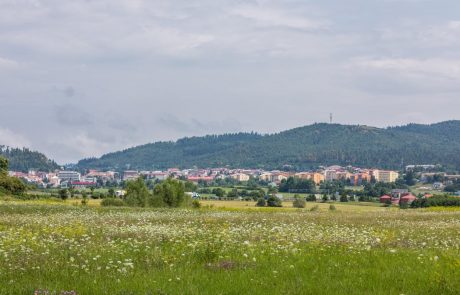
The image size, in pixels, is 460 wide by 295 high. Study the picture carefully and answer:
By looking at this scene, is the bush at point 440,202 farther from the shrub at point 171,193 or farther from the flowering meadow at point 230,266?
the flowering meadow at point 230,266

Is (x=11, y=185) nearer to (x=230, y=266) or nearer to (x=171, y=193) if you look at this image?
Answer: (x=171, y=193)

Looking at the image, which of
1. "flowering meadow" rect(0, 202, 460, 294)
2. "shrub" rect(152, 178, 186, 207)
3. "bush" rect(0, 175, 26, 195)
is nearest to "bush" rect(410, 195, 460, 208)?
"shrub" rect(152, 178, 186, 207)

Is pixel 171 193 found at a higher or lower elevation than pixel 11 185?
lower

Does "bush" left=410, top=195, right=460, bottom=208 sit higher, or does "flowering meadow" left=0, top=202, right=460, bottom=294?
"flowering meadow" left=0, top=202, right=460, bottom=294

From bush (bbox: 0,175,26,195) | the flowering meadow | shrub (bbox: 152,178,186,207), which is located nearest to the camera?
the flowering meadow

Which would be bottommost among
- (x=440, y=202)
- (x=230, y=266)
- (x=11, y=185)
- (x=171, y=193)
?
(x=440, y=202)

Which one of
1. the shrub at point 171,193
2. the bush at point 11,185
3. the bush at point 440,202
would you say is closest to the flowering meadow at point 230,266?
the shrub at point 171,193

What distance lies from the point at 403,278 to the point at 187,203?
209 ft

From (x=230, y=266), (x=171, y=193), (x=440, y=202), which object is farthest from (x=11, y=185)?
(x=230, y=266)

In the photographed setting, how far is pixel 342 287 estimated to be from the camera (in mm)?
11820

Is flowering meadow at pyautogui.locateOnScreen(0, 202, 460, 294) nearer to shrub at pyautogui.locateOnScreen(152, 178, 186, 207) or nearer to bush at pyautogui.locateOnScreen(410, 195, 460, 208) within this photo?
shrub at pyautogui.locateOnScreen(152, 178, 186, 207)

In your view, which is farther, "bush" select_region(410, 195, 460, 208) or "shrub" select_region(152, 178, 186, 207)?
"bush" select_region(410, 195, 460, 208)

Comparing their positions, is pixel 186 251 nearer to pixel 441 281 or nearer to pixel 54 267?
pixel 54 267

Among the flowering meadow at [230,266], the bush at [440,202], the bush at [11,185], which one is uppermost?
the bush at [11,185]
